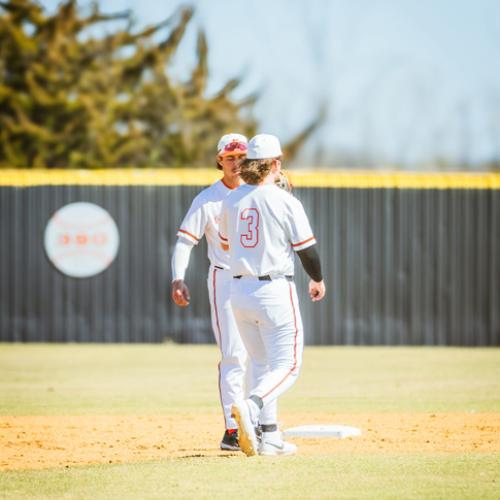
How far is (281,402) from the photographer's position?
11.8m

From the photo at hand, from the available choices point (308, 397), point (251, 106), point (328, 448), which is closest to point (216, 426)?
point (328, 448)

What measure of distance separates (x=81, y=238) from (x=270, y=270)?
12484 millimetres

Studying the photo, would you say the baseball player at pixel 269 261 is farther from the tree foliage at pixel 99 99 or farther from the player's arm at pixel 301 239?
the tree foliage at pixel 99 99

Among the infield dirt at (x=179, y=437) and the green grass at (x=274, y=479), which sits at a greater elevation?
the green grass at (x=274, y=479)

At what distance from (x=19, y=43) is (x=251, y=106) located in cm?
819

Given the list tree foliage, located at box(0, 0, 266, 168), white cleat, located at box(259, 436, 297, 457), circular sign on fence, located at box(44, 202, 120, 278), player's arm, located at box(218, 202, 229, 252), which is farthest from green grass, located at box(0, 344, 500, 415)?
tree foliage, located at box(0, 0, 266, 168)

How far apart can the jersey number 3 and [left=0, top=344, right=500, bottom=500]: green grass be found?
4.63ft

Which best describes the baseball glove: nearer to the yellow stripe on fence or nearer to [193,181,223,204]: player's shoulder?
[193,181,223,204]: player's shoulder

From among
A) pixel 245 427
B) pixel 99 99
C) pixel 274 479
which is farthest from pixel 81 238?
pixel 99 99

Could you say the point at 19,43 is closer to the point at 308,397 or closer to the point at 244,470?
the point at 308,397

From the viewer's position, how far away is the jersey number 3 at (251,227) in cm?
736

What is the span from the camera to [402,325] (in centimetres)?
1916

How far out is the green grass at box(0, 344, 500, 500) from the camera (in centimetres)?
632

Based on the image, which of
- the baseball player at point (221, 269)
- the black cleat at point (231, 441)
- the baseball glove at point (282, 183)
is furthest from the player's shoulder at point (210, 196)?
the black cleat at point (231, 441)
